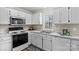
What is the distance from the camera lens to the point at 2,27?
284 centimetres

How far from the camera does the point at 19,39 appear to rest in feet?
9.62

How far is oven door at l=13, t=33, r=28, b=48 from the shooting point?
269 centimetres

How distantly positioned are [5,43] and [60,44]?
1.93m

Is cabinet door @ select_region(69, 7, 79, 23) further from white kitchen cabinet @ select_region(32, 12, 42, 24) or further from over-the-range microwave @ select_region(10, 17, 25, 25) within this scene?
over-the-range microwave @ select_region(10, 17, 25, 25)

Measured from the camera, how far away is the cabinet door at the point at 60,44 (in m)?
2.06

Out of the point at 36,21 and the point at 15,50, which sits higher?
the point at 36,21

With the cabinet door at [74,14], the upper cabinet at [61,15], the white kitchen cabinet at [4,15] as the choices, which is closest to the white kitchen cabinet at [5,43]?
the white kitchen cabinet at [4,15]

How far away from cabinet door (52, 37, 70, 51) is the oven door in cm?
145

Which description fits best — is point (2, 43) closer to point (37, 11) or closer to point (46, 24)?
point (46, 24)

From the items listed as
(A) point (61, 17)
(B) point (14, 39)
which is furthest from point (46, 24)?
(B) point (14, 39)

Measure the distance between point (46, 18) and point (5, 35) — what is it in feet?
7.31

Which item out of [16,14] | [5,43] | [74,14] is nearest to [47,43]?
[74,14]

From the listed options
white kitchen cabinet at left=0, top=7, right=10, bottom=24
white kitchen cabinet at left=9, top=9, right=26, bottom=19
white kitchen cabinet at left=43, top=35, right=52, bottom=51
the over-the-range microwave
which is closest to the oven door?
the over-the-range microwave

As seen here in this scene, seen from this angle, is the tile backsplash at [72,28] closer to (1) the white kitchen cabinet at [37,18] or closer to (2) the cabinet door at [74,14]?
(2) the cabinet door at [74,14]
